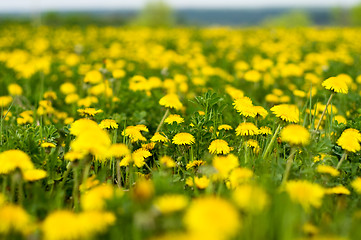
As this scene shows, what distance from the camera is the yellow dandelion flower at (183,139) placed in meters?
2.14

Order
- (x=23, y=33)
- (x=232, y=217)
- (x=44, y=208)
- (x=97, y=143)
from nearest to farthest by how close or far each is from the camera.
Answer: (x=232, y=217) < (x=97, y=143) < (x=44, y=208) < (x=23, y=33)

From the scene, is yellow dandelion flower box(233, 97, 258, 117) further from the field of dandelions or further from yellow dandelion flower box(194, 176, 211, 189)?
yellow dandelion flower box(194, 176, 211, 189)

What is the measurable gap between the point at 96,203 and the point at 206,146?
114 centimetres

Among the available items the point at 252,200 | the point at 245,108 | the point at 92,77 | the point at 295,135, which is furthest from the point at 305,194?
the point at 92,77

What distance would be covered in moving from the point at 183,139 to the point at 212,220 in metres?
1.24

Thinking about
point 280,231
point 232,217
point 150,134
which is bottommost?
point 150,134

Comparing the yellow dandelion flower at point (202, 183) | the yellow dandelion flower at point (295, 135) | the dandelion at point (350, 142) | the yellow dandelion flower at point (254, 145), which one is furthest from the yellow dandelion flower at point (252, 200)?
the yellow dandelion flower at point (254, 145)

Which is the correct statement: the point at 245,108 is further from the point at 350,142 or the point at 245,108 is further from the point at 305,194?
the point at 305,194

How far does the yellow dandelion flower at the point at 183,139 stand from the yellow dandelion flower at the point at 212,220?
1.14 m

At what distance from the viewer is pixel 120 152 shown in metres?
1.81

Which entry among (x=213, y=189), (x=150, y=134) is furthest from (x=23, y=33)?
(x=213, y=189)

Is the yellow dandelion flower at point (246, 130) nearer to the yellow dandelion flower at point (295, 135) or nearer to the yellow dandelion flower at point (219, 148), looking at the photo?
the yellow dandelion flower at point (219, 148)

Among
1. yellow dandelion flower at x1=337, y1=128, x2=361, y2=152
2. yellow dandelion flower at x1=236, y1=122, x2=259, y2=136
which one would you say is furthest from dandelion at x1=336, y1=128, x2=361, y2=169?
yellow dandelion flower at x1=236, y1=122, x2=259, y2=136

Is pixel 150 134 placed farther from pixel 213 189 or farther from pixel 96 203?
pixel 96 203
